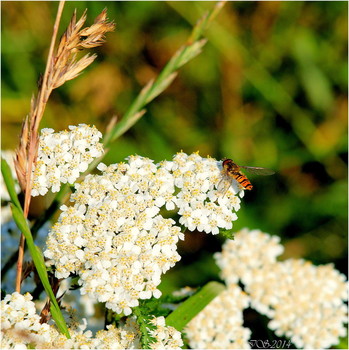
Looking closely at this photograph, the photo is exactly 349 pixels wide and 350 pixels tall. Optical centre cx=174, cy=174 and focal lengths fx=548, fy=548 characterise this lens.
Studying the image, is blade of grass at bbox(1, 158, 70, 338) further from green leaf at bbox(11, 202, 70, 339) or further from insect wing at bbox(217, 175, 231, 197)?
insect wing at bbox(217, 175, 231, 197)

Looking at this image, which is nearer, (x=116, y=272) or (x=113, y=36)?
(x=116, y=272)

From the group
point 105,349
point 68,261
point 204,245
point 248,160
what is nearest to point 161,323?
point 105,349

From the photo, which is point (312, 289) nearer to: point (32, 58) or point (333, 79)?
point (333, 79)

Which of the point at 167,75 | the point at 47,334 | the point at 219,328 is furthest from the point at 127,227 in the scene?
the point at 219,328

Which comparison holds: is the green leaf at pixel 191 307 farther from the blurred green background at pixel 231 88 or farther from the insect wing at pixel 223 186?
the blurred green background at pixel 231 88

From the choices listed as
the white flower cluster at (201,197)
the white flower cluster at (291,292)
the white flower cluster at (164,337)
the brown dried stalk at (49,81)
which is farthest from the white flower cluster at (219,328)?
the brown dried stalk at (49,81)

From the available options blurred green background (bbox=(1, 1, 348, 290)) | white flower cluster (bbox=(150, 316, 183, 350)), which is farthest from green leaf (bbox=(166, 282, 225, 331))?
blurred green background (bbox=(1, 1, 348, 290))

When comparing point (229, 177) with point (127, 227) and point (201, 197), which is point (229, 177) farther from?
point (127, 227)
